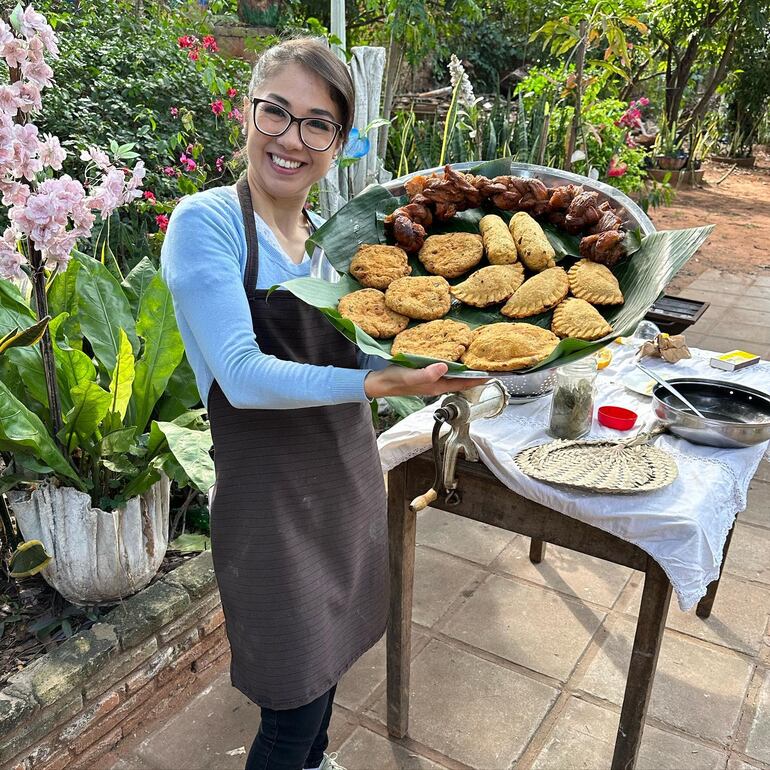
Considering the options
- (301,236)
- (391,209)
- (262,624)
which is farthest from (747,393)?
(262,624)

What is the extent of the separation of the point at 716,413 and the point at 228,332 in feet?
4.43

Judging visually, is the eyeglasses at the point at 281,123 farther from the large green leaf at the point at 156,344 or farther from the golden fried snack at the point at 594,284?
the large green leaf at the point at 156,344

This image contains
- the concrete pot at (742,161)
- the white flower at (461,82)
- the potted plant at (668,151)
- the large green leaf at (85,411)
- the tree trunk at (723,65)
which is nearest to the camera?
the large green leaf at (85,411)

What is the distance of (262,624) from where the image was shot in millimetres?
1523

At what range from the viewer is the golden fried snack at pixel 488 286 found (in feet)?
4.72

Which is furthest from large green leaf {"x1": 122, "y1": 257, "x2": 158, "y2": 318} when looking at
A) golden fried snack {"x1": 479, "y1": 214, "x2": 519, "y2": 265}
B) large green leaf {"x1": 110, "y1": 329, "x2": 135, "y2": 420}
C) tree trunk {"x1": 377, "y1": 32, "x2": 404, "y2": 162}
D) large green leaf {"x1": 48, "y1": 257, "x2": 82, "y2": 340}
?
tree trunk {"x1": 377, "y1": 32, "x2": 404, "y2": 162}

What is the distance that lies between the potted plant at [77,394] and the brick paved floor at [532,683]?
23.8 inches

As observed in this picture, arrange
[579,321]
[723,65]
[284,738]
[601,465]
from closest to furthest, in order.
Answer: [579,321]
[284,738]
[601,465]
[723,65]

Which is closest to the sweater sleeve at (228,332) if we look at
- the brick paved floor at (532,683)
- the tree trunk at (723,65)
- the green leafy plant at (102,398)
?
the green leafy plant at (102,398)

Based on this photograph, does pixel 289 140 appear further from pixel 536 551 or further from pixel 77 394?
pixel 536 551

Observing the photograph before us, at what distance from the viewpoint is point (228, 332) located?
50.2 inches

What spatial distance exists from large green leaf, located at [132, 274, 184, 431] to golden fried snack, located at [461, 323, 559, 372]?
1356 millimetres

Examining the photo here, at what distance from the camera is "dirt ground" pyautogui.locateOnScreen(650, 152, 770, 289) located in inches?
329

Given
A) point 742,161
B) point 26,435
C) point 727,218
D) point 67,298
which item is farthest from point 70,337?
point 742,161
